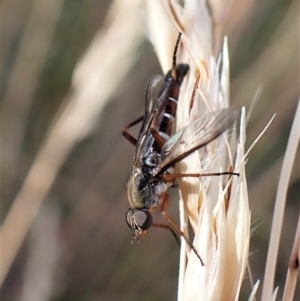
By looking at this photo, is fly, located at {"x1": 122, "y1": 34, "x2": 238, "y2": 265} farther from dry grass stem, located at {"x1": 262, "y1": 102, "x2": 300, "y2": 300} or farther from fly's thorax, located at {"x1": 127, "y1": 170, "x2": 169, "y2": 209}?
dry grass stem, located at {"x1": 262, "y1": 102, "x2": 300, "y2": 300}

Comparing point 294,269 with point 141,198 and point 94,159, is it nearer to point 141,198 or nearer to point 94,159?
point 141,198

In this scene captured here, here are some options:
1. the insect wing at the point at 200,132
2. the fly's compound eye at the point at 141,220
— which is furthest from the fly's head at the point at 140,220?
the insect wing at the point at 200,132

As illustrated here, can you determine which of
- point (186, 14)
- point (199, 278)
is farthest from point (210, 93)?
point (199, 278)

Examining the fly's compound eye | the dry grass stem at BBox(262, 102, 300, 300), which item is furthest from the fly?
the dry grass stem at BBox(262, 102, 300, 300)

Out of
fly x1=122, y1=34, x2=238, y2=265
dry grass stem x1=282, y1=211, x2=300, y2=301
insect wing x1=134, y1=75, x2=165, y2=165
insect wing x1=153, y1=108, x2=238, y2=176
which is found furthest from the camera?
insect wing x1=134, y1=75, x2=165, y2=165

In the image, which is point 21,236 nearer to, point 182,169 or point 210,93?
point 182,169
